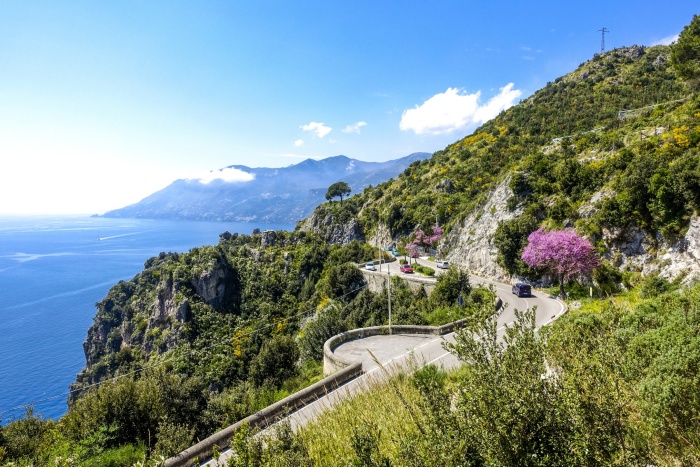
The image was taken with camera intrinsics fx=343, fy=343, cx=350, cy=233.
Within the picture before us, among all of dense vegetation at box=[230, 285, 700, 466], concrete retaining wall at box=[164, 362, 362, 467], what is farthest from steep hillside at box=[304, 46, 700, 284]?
dense vegetation at box=[230, 285, 700, 466]

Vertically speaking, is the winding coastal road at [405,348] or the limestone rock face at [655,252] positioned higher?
the limestone rock face at [655,252]

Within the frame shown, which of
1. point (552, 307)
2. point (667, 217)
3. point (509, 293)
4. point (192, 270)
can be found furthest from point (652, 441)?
point (192, 270)

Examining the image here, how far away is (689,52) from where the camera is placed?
28.0 metres

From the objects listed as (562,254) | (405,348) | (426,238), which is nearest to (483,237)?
(426,238)

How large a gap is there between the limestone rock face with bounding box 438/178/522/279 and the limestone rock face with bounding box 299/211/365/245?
2404cm

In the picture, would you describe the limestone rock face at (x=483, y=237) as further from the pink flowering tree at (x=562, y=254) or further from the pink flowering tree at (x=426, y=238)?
the pink flowering tree at (x=562, y=254)

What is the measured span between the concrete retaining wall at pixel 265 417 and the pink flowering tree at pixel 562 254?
17.6m

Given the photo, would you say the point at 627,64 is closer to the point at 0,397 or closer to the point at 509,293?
the point at 509,293

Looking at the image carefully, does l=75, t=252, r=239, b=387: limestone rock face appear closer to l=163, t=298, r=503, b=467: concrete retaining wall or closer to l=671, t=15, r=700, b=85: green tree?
l=163, t=298, r=503, b=467: concrete retaining wall

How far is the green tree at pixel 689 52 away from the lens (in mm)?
27406

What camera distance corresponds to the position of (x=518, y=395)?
3.19 metres

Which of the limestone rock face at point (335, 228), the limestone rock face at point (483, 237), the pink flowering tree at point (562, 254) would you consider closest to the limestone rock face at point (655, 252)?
the pink flowering tree at point (562, 254)

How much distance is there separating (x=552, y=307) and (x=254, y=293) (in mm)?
44221

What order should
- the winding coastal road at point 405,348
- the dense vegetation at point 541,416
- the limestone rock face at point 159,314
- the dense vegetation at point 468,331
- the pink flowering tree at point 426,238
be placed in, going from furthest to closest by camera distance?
the limestone rock face at point 159,314 → the pink flowering tree at point 426,238 → the winding coastal road at point 405,348 → the dense vegetation at point 468,331 → the dense vegetation at point 541,416
